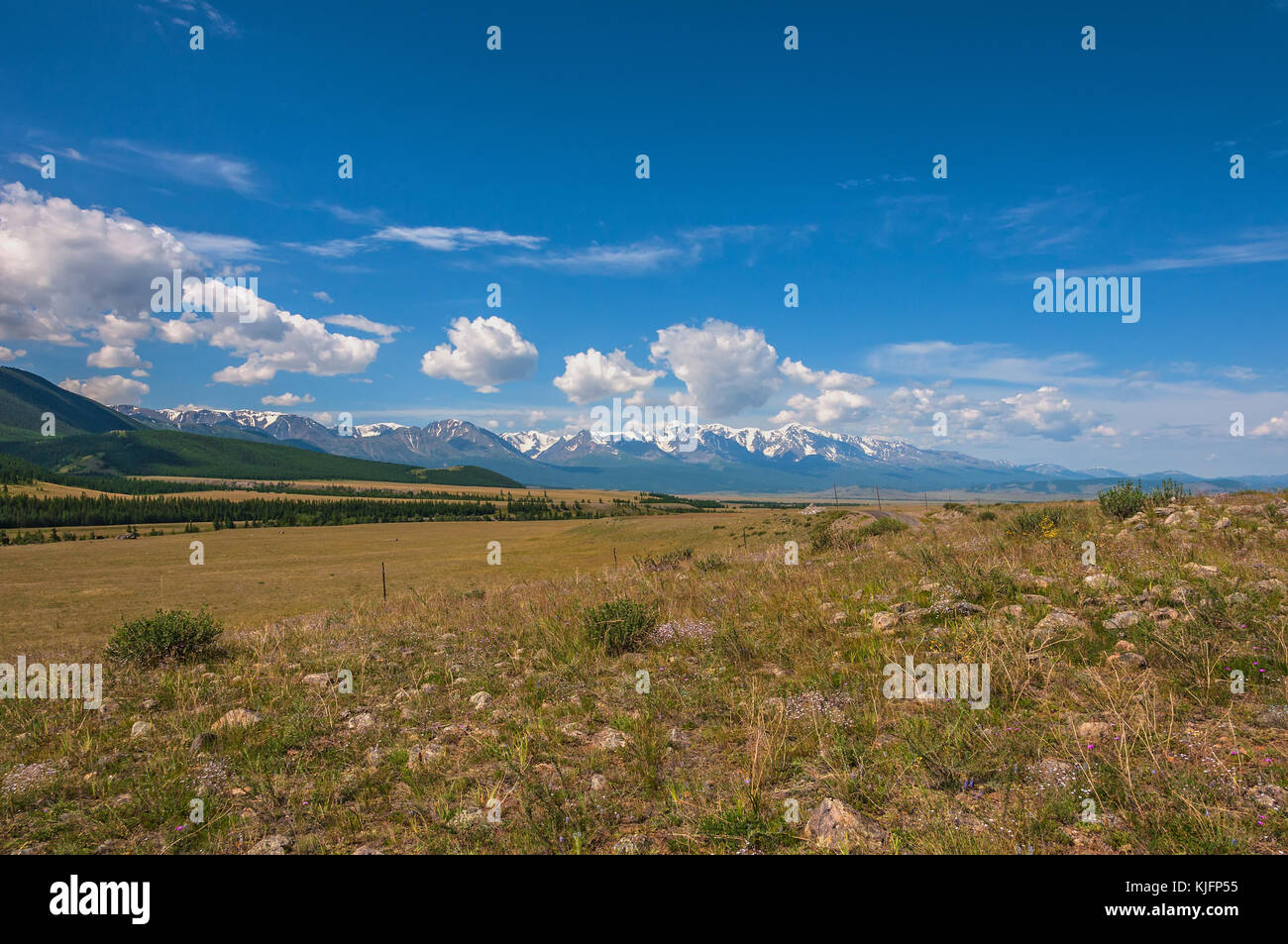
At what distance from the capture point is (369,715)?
22.6 feet

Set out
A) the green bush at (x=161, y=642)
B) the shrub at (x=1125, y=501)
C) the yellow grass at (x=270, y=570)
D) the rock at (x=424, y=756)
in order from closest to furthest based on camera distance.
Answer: the rock at (x=424, y=756) < the green bush at (x=161, y=642) < the shrub at (x=1125, y=501) < the yellow grass at (x=270, y=570)

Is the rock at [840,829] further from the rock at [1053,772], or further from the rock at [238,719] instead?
the rock at [238,719]

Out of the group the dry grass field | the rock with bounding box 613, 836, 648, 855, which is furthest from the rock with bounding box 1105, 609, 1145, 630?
the rock with bounding box 613, 836, 648, 855

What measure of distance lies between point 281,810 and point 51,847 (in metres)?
1.62

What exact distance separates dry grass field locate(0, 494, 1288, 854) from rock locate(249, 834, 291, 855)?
1.6 inches

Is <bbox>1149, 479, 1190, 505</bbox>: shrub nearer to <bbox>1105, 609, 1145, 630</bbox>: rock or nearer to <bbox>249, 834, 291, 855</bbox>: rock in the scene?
<bbox>1105, 609, 1145, 630</bbox>: rock

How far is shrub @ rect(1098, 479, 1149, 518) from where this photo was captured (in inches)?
695

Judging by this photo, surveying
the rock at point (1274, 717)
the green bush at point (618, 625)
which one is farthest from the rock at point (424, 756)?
the rock at point (1274, 717)

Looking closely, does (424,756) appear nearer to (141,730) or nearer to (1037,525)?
(141,730)

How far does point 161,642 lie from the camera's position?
9.88 meters

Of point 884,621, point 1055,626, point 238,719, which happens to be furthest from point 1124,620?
point 238,719

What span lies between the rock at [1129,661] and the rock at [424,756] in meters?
7.66

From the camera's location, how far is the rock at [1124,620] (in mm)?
7140
